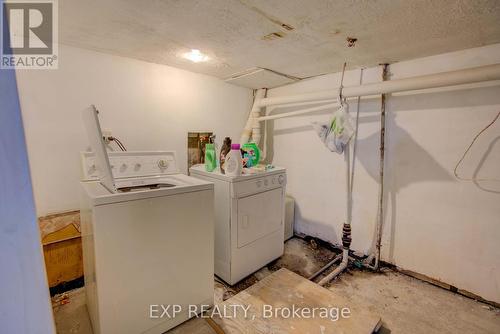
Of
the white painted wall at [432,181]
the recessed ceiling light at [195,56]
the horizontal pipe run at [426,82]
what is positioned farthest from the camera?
the recessed ceiling light at [195,56]

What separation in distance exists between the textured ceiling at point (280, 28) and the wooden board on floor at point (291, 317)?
5.95 ft

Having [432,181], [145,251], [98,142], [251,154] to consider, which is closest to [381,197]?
[432,181]

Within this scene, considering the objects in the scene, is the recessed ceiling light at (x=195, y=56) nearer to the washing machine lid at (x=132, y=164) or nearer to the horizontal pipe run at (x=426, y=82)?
the washing machine lid at (x=132, y=164)

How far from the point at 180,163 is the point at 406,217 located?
2.38m

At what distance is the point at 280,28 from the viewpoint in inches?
59.4

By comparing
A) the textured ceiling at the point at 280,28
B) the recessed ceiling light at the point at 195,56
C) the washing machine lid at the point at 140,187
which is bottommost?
the washing machine lid at the point at 140,187

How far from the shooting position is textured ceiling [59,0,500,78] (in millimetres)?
1252

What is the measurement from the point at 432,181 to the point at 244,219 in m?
1.69

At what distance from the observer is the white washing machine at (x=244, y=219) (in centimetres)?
191

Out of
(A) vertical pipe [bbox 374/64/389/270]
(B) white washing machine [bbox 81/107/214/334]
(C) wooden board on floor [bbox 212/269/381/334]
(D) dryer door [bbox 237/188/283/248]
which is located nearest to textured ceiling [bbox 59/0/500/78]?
(A) vertical pipe [bbox 374/64/389/270]

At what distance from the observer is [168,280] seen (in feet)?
4.64

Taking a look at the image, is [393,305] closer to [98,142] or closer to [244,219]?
[244,219]
